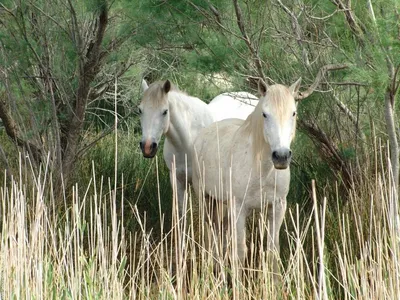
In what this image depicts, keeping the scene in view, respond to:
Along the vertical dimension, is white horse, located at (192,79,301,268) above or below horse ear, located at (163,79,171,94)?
below

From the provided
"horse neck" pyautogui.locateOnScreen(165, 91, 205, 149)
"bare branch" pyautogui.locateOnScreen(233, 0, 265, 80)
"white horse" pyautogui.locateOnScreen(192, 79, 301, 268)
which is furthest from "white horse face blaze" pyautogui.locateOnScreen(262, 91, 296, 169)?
"horse neck" pyautogui.locateOnScreen(165, 91, 205, 149)

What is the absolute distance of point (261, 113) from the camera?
6.85 m

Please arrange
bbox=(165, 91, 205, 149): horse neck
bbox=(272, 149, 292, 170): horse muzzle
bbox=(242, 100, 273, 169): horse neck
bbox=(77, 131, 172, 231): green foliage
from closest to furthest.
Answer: bbox=(272, 149, 292, 170): horse muzzle → bbox=(242, 100, 273, 169): horse neck → bbox=(165, 91, 205, 149): horse neck → bbox=(77, 131, 172, 231): green foliage

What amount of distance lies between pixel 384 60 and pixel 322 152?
229 centimetres

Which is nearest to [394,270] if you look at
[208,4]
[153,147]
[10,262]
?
[10,262]

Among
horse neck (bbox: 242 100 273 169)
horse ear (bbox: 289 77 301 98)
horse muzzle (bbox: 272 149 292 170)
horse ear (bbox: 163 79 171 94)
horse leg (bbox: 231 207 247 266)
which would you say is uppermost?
horse ear (bbox: 163 79 171 94)

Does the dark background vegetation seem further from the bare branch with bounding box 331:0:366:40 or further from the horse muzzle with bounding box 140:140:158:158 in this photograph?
the horse muzzle with bounding box 140:140:158:158

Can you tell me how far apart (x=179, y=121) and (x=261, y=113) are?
1815 millimetres

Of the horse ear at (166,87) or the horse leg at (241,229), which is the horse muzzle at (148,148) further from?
the horse leg at (241,229)

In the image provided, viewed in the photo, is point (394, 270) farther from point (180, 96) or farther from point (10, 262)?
point (180, 96)

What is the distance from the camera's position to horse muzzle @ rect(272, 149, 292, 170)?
6391 mm

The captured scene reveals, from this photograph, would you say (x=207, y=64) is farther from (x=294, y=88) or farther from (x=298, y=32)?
(x=294, y=88)

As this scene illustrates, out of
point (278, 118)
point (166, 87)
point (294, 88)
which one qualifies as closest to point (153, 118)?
point (166, 87)

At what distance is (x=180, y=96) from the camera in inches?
→ 340
